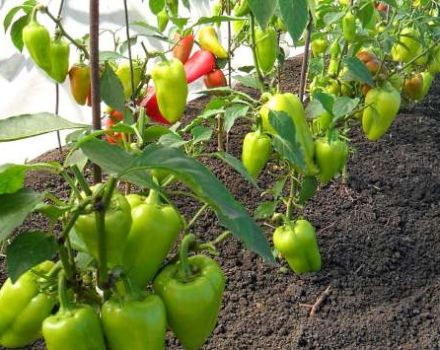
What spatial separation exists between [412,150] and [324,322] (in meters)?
1.02

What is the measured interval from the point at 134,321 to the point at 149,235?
0.35 feet

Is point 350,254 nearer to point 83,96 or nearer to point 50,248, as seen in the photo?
point 83,96

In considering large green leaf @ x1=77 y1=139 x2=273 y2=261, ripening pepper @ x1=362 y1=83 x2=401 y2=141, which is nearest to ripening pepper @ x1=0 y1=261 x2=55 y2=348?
large green leaf @ x1=77 y1=139 x2=273 y2=261

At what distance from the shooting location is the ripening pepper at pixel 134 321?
2.55ft

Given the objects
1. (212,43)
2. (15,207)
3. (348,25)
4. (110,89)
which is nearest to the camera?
(15,207)

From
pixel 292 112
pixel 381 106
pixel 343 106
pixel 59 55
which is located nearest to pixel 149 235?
pixel 292 112

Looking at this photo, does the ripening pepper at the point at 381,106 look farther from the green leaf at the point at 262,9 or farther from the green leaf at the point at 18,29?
the green leaf at the point at 262,9

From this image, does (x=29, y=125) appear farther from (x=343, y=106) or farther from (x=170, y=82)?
(x=343, y=106)

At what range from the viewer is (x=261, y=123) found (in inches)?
53.5

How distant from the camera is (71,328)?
760 millimetres

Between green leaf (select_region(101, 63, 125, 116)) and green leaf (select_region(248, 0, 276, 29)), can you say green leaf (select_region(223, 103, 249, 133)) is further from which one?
green leaf (select_region(248, 0, 276, 29))

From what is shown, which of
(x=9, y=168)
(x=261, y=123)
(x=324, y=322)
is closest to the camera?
(x=9, y=168)

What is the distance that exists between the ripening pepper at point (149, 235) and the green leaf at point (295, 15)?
26cm

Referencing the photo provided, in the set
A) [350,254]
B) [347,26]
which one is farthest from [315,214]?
[347,26]
